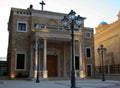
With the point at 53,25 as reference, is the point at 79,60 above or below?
below

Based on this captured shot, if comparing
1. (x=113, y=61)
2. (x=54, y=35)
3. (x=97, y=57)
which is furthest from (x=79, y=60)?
(x=97, y=57)

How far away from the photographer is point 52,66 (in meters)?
31.2

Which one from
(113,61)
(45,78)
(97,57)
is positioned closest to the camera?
(45,78)

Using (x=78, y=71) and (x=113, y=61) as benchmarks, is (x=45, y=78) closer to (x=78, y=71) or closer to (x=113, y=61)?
(x=78, y=71)

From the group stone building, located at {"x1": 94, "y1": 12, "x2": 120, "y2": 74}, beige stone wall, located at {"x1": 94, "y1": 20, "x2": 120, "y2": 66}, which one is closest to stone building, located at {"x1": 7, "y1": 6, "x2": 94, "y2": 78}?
stone building, located at {"x1": 94, "y1": 12, "x2": 120, "y2": 74}

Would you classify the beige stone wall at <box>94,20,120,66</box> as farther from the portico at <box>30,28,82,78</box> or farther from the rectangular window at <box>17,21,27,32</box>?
the rectangular window at <box>17,21,27,32</box>

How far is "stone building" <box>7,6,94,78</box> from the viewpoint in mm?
28328

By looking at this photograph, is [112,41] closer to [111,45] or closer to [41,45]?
[111,45]

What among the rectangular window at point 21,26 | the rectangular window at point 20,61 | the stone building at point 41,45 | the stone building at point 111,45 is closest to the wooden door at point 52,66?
the stone building at point 41,45

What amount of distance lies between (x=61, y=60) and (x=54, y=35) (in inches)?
185

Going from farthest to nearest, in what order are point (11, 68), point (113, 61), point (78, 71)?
1. point (113, 61)
2. point (78, 71)
3. point (11, 68)

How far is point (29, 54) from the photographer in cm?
2964

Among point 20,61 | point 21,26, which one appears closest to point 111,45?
point 21,26

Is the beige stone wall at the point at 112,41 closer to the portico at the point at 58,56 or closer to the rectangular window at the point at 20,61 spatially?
the portico at the point at 58,56
